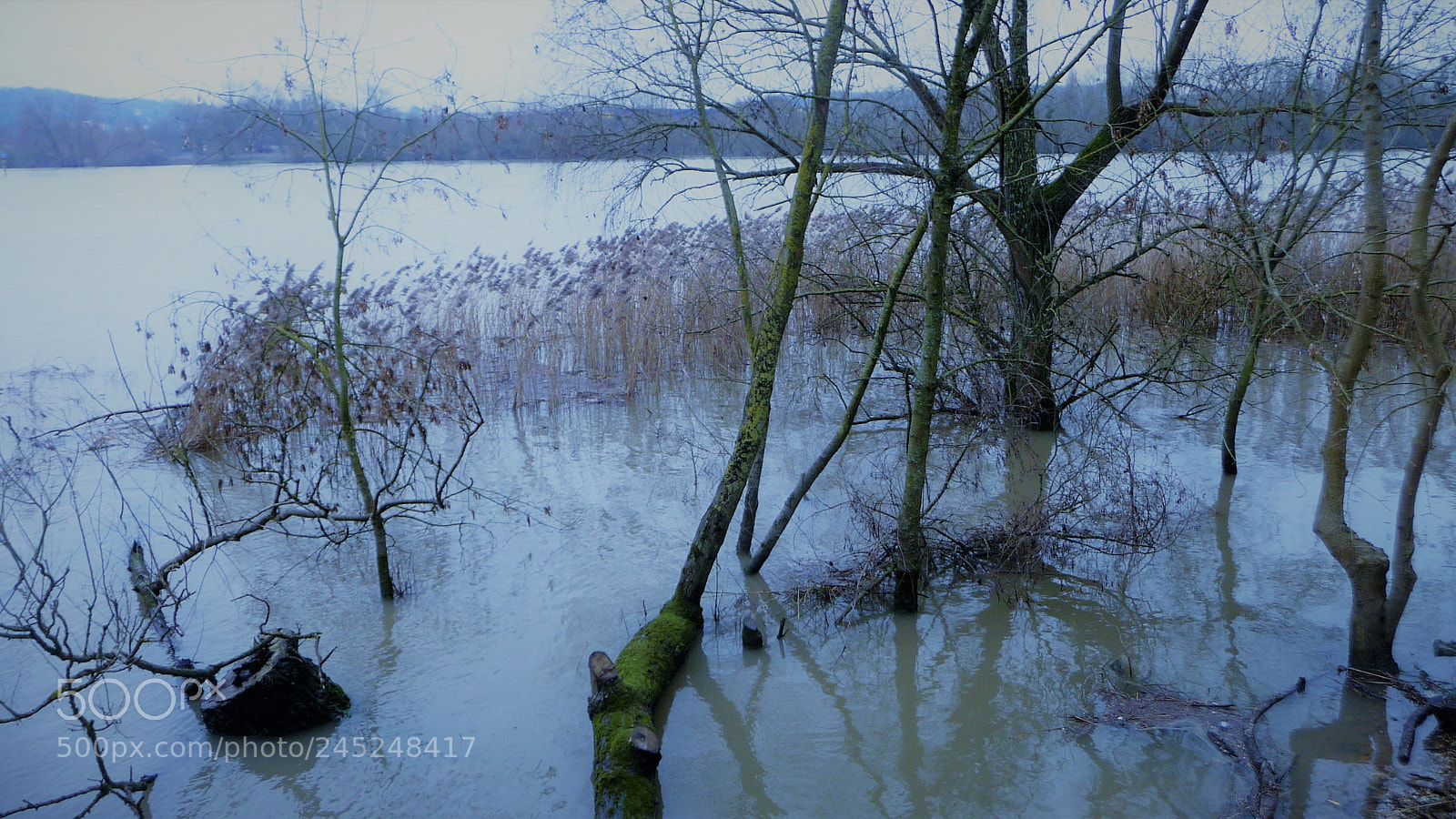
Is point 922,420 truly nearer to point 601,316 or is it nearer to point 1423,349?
point 1423,349

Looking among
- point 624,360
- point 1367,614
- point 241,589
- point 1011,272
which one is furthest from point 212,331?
point 1367,614

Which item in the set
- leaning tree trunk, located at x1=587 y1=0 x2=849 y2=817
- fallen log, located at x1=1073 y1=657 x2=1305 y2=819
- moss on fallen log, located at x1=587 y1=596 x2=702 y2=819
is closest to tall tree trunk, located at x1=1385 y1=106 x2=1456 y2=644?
fallen log, located at x1=1073 y1=657 x2=1305 y2=819

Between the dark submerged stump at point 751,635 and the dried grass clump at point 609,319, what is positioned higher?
the dried grass clump at point 609,319

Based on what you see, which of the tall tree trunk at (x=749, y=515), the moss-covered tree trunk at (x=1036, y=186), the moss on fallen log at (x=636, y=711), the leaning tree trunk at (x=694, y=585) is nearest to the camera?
the moss on fallen log at (x=636, y=711)

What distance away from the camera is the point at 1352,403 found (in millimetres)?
3797

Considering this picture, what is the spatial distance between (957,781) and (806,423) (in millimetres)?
5267

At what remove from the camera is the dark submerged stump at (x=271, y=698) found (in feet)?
12.7

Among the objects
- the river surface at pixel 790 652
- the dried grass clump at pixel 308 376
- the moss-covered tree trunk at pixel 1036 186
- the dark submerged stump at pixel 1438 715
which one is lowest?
the river surface at pixel 790 652

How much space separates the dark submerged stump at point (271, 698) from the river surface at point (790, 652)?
0.10 metres

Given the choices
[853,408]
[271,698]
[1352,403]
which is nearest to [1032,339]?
[853,408]

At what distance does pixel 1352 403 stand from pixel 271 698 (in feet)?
15.7

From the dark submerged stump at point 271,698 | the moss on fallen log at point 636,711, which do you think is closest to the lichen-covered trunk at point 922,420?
the moss on fallen log at point 636,711

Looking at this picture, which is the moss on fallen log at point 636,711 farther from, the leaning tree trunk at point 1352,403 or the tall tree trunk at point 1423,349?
the tall tree trunk at point 1423,349

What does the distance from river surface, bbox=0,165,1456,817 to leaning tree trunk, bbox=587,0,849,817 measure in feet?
0.64
